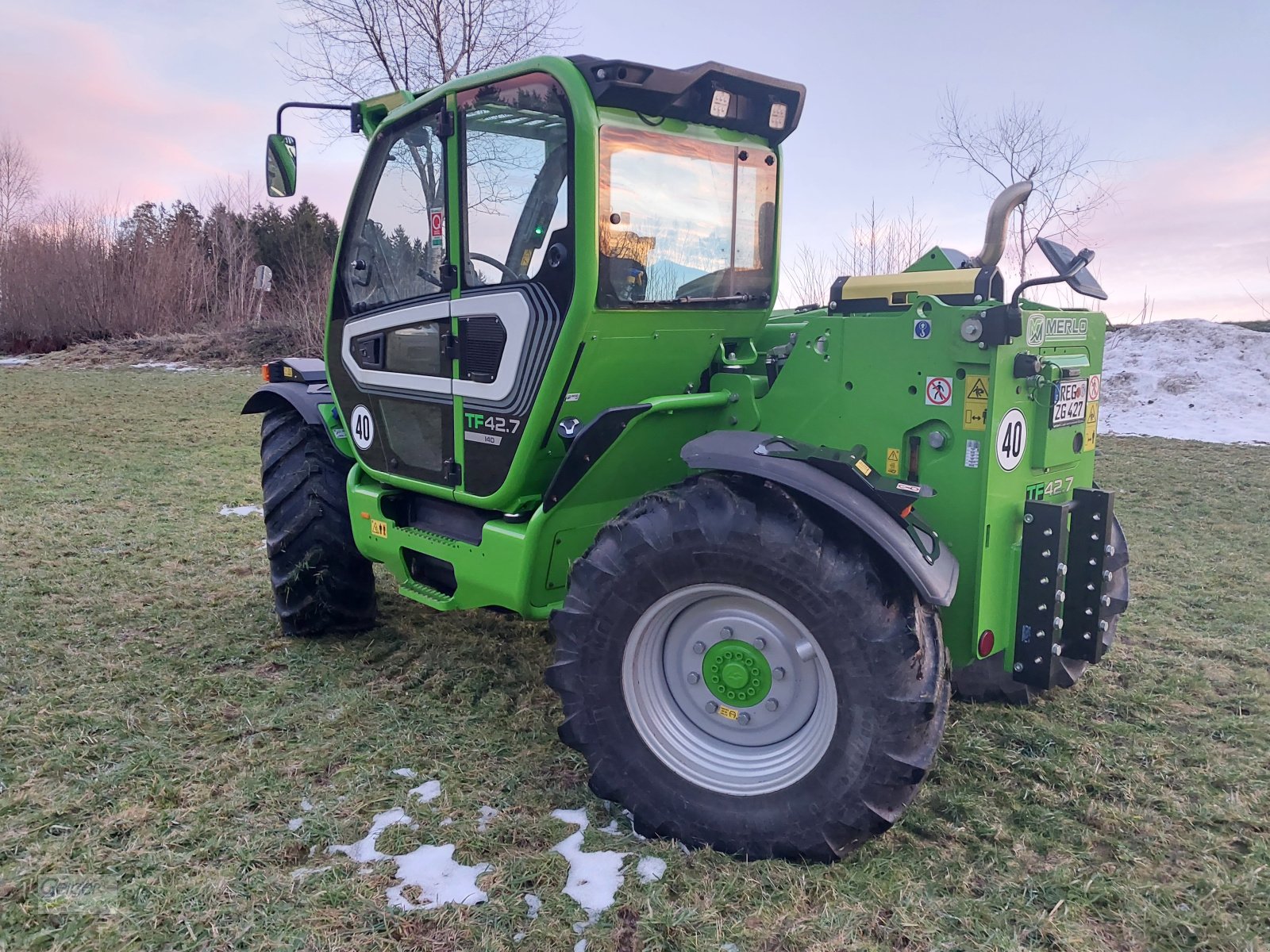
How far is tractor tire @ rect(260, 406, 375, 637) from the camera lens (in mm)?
4602

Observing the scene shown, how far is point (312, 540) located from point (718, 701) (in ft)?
7.92

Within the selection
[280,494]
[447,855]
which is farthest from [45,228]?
[447,855]

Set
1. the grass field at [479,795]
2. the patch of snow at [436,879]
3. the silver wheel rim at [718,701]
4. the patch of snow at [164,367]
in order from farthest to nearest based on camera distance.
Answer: the patch of snow at [164,367] < the silver wheel rim at [718,701] < the patch of snow at [436,879] < the grass field at [479,795]

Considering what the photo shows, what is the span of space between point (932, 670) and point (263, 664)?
123 inches

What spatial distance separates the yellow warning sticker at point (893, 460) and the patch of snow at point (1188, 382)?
10766 millimetres

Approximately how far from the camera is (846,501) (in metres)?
2.74

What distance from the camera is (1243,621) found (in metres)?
5.00

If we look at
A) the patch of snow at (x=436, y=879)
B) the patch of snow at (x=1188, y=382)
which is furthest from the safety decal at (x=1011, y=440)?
the patch of snow at (x=1188, y=382)

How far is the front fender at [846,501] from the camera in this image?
2680 mm

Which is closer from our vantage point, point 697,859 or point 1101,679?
point 697,859

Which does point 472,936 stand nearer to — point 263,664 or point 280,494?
point 263,664

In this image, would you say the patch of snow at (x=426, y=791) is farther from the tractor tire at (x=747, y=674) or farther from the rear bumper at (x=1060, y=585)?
the rear bumper at (x=1060, y=585)

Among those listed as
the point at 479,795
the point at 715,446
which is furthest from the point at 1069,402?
the point at 479,795

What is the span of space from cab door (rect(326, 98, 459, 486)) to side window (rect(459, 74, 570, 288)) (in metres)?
0.11
